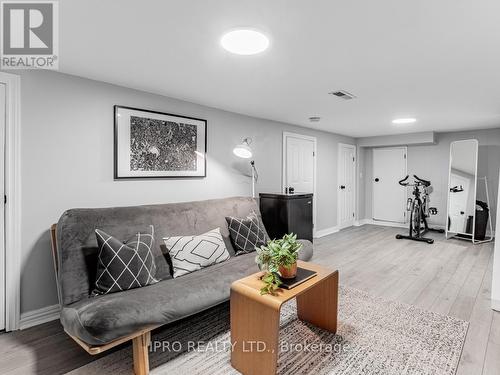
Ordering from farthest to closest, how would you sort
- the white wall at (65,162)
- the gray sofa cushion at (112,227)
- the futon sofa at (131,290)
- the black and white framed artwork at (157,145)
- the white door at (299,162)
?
the white door at (299,162) → the black and white framed artwork at (157,145) → the white wall at (65,162) → the gray sofa cushion at (112,227) → the futon sofa at (131,290)

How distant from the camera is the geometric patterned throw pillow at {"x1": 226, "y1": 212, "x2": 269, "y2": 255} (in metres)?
3.09

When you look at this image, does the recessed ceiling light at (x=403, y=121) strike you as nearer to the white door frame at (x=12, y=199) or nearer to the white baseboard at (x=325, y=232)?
the white baseboard at (x=325, y=232)

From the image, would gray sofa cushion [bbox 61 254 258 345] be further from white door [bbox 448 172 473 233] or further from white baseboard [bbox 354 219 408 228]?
white baseboard [bbox 354 219 408 228]

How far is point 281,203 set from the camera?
3844mm

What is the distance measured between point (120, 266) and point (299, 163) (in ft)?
12.0

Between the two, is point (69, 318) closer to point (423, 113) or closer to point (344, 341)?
point (344, 341)

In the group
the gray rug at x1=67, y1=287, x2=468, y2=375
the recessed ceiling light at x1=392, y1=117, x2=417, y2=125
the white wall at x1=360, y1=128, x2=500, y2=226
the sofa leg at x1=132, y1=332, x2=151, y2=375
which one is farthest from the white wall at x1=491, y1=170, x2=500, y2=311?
the white wall at x1=360, y1=128, x2=500, y2=226

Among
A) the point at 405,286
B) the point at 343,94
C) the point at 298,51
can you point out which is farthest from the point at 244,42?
the point at 405,286

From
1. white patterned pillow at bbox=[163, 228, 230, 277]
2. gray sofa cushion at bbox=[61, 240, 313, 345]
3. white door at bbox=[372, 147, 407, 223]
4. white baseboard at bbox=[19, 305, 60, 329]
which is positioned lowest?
white baseboard at bbox=[19, 305, 60, 329]

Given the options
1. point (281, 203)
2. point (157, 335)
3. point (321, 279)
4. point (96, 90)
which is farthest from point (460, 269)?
point (96, 90)

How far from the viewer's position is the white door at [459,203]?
528cm

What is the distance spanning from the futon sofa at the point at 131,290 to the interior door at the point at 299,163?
2053 mm

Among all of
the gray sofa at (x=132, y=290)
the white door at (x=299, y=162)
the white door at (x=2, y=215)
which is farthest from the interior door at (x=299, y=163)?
the white door at (x=2, y=215)

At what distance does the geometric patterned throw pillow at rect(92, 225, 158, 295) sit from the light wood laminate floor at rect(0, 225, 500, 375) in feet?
1.63
